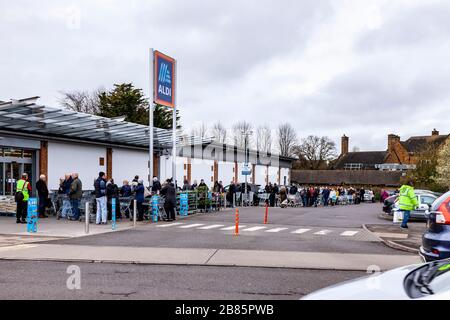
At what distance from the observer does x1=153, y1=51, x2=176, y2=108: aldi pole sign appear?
888 inches

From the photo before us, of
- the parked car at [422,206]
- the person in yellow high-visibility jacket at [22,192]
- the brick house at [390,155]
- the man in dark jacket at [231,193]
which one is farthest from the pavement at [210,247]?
the brick house at [390,155]

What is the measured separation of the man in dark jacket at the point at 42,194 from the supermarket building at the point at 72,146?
101 inches

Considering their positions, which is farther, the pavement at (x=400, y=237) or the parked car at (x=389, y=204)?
the parked car at (x=389, y=204)

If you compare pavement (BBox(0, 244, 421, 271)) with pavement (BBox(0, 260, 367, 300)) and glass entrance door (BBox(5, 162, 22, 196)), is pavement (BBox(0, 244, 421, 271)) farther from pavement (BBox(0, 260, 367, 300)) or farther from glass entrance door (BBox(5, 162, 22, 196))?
glass entrance door (BBox(5, 162, 22, 196))

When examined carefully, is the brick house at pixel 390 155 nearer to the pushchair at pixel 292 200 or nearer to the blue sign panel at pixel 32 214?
the pushchair at pixel 292 200

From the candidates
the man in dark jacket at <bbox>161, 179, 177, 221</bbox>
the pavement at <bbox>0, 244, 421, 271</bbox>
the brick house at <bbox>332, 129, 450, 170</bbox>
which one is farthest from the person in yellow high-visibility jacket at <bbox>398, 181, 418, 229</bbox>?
the brick house at <bbox>332, 129, 450, 170</bbox>

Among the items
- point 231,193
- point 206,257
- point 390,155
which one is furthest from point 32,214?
point 390,155

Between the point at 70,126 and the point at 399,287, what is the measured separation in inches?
846

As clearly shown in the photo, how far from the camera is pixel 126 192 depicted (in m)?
21.2

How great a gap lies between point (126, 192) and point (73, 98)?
51702 millimetres

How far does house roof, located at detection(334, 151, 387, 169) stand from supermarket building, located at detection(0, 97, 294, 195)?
75505mm

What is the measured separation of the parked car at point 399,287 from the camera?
365 cm

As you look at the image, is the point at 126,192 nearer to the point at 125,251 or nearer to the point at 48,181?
the point at 48,181
